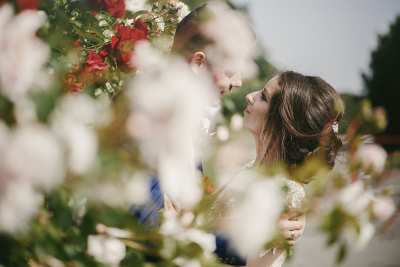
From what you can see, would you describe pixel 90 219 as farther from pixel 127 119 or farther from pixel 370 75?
pixel 370 75

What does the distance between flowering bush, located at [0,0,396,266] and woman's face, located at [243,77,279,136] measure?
4.43ft

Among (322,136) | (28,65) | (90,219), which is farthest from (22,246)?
(322,136)

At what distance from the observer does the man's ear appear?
166cm

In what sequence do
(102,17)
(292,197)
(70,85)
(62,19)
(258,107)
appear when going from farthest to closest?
(258,107) < (102,17) < (62,19) < (70,85) < (292,197)

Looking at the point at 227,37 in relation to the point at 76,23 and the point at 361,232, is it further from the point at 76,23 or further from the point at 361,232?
the point at 361,232

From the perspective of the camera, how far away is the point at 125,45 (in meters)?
0.93

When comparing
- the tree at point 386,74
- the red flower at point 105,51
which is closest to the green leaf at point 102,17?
the red flower at point 105,51

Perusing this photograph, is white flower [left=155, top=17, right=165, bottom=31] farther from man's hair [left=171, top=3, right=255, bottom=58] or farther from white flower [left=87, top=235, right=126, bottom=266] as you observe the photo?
white flower [left=87, top=235, right=126, bottom=266]

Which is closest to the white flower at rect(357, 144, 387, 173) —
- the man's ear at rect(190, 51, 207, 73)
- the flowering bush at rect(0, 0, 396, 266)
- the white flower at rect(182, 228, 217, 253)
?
the flowering bush at rect(0, 0, 396, 266)

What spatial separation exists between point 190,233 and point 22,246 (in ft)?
0.66

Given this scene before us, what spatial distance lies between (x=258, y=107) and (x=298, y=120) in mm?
233

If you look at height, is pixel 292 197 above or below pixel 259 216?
below

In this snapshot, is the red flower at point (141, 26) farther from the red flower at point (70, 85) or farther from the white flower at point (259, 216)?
the white flower at point (259, 216)

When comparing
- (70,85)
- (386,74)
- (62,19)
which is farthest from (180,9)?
(386,74)
